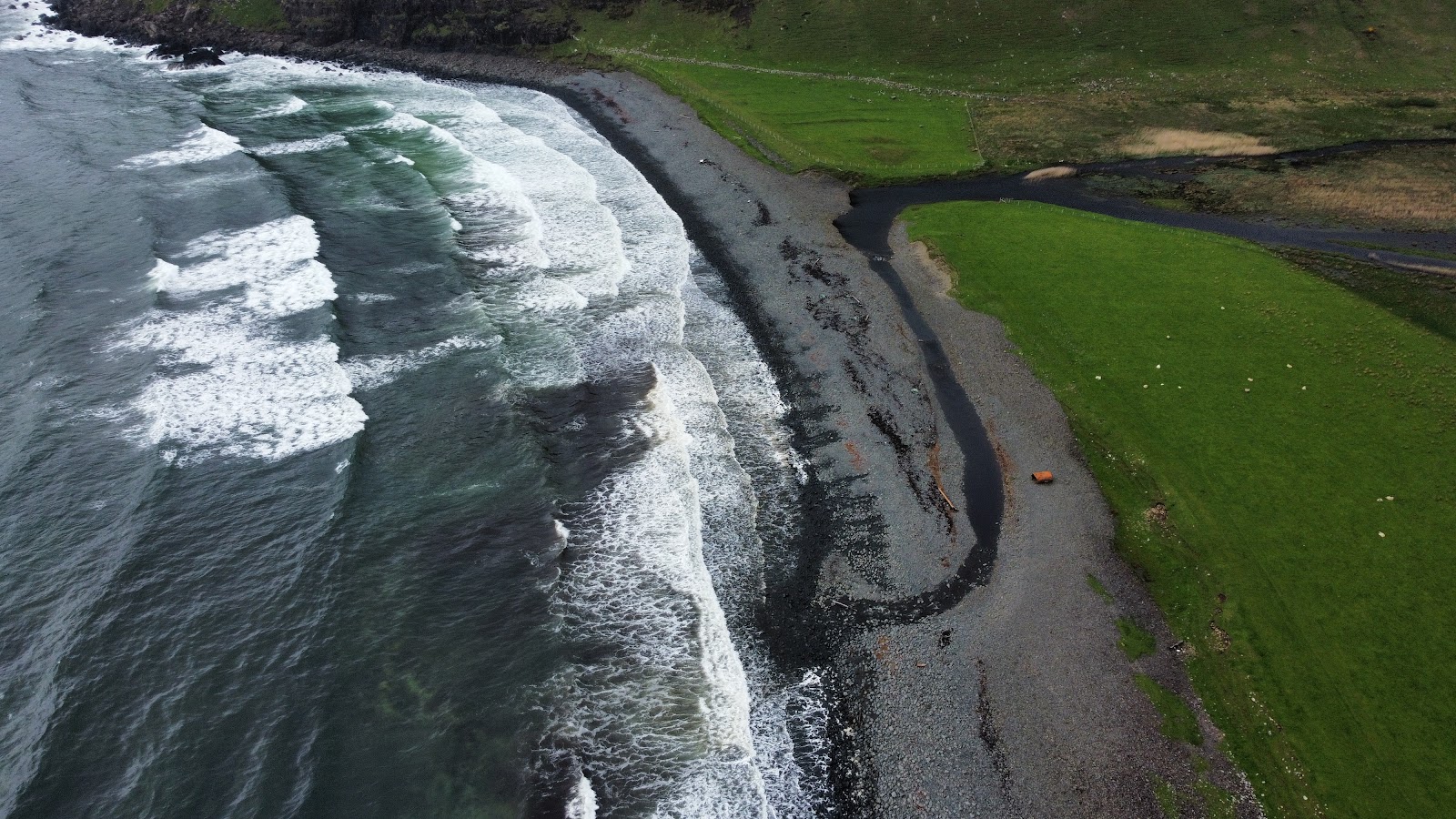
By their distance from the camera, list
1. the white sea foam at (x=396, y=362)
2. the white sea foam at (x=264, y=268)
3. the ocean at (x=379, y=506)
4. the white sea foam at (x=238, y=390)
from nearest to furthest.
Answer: the ocean at (x=379, y=506)
the white sea foam at (x=238, y=390)
the white sea foam at (x=396, y=362)
the white sea foam at (x=264, y=268)

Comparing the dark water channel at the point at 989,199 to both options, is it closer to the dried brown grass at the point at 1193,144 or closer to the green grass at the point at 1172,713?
the dried brown grass at the point at 1193,144

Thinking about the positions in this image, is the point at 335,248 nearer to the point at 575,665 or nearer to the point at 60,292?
the point at 60,292

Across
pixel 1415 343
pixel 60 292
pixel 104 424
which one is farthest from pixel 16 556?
pixel 1415 343

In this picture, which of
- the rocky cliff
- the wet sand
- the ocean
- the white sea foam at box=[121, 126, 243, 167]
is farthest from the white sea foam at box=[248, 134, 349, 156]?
the wet sand

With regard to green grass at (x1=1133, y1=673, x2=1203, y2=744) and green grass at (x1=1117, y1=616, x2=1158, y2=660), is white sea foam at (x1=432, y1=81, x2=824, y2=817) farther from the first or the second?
green grass at (x1=1117, y1=616, x2=1158, y2=660)

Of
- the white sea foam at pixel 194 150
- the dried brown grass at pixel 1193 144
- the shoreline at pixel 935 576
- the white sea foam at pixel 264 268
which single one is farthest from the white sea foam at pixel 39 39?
the dried brown grass at pixel 1193 144

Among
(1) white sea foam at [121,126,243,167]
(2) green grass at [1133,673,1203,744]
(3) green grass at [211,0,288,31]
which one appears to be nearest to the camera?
(2) green grass at [1133,673,1203,744]
